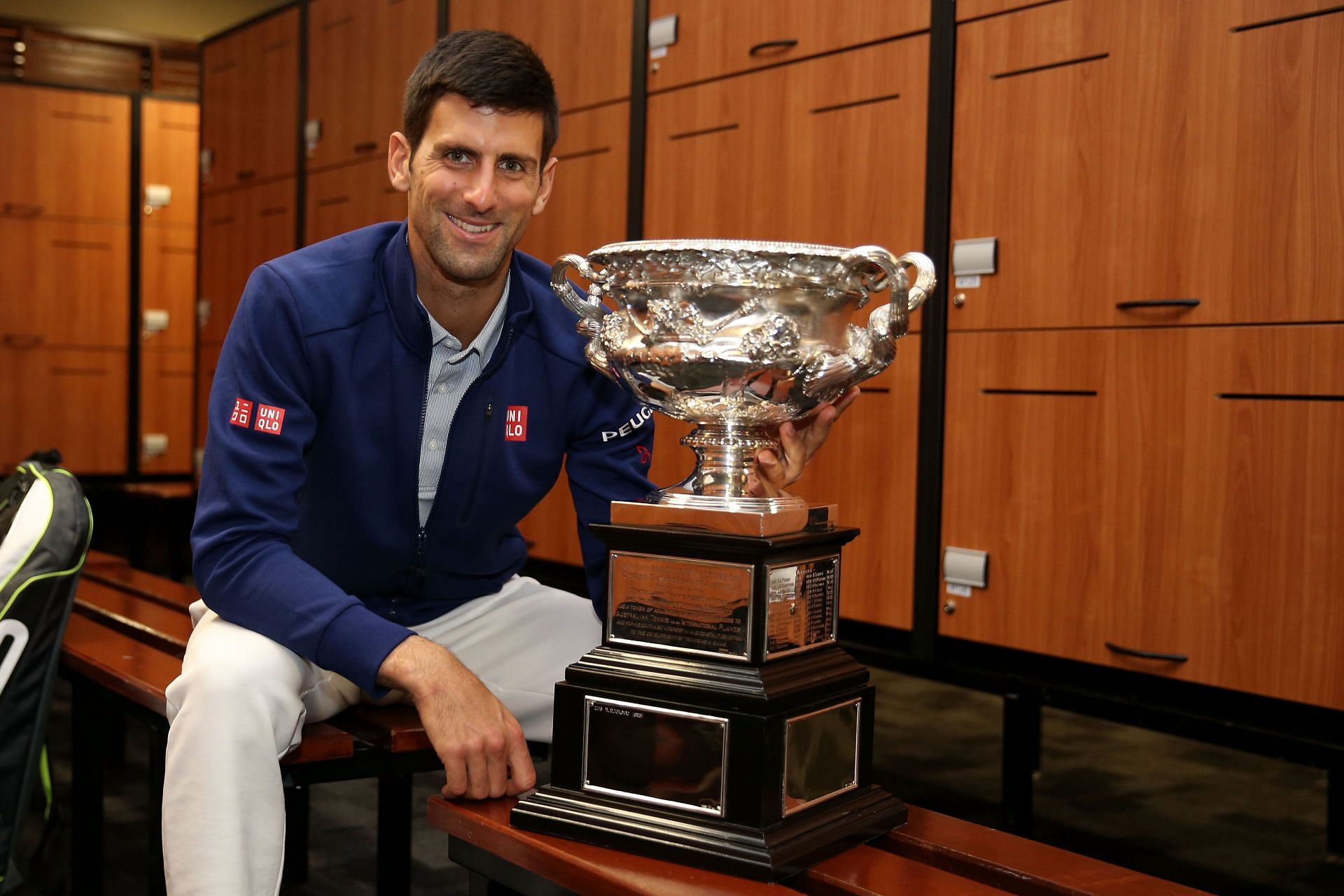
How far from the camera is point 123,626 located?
2139 millimetres

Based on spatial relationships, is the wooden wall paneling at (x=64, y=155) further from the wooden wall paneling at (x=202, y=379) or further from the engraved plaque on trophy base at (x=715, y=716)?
the engraved plaque on trophy base at (x=715, y=716)

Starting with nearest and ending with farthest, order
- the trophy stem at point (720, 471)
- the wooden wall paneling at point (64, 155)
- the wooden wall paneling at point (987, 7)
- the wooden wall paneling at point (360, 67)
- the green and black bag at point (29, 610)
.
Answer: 1. the trophy stem at point (720, 471)
2. the green and black bag at point (29, 610)
3. the wooden wall paneling at point (987, 7)
4. the wooden wall paneling at point (360, 67)
5. the wooden wall paneling at point (64, 155)

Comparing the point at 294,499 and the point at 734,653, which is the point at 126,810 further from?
the point at 734,653

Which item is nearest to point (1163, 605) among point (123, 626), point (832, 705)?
point (832, 705)

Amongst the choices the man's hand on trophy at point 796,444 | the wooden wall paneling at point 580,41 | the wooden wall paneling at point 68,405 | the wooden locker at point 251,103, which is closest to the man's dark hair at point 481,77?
the man's hand on trophy at point 796,444

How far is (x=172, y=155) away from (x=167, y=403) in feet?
3.72

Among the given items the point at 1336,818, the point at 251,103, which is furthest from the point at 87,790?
the point at 251,103

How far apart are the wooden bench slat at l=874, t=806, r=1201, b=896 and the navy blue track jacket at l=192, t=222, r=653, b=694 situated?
0.52m

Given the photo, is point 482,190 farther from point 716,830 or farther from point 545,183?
point 716,830

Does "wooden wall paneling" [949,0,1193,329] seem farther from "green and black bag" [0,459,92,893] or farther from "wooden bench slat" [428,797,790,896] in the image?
"green and black bag" [0,459,92,893]

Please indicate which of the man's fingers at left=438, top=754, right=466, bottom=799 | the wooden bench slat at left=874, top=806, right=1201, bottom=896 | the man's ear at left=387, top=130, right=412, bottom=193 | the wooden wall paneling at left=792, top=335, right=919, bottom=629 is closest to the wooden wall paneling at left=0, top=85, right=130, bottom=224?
the wooden wall paneling at left=792, top=335, right=919, bottom=629

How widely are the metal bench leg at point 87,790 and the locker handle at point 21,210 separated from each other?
4.06 metres

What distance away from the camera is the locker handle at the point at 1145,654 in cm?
207

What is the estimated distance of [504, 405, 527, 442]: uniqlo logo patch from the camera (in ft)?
5.12
